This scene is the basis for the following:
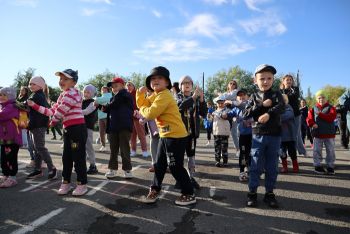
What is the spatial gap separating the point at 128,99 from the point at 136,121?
3.15 metres

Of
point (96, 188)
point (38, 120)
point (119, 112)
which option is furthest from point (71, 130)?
point (38, 120)

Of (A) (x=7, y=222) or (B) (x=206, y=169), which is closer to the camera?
(A) (x=7, y=222)

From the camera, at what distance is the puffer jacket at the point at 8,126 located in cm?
571

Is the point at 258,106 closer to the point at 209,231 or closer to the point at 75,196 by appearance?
the point at 209,231

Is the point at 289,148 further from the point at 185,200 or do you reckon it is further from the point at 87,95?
the point at 87,95

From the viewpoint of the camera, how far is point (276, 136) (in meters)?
4.52

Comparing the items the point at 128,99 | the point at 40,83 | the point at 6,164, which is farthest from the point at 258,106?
the point at 6,164

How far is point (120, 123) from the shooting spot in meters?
6.12

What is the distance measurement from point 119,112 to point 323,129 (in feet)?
14.5

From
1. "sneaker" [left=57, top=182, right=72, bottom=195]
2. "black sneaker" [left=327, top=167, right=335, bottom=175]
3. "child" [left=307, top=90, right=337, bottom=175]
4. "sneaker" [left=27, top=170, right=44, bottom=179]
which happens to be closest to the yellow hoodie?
"sneaker" [left=57, top=182, right=72, bottom=195]

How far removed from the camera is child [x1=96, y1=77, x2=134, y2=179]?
6.13m

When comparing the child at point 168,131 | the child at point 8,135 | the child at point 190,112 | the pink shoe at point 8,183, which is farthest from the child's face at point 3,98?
the child at point 190,112

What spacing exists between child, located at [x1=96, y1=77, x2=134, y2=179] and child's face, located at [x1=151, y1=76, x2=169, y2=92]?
174 centimetres

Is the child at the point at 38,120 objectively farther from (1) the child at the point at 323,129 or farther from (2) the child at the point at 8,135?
(1) the child at the point at 323,129
